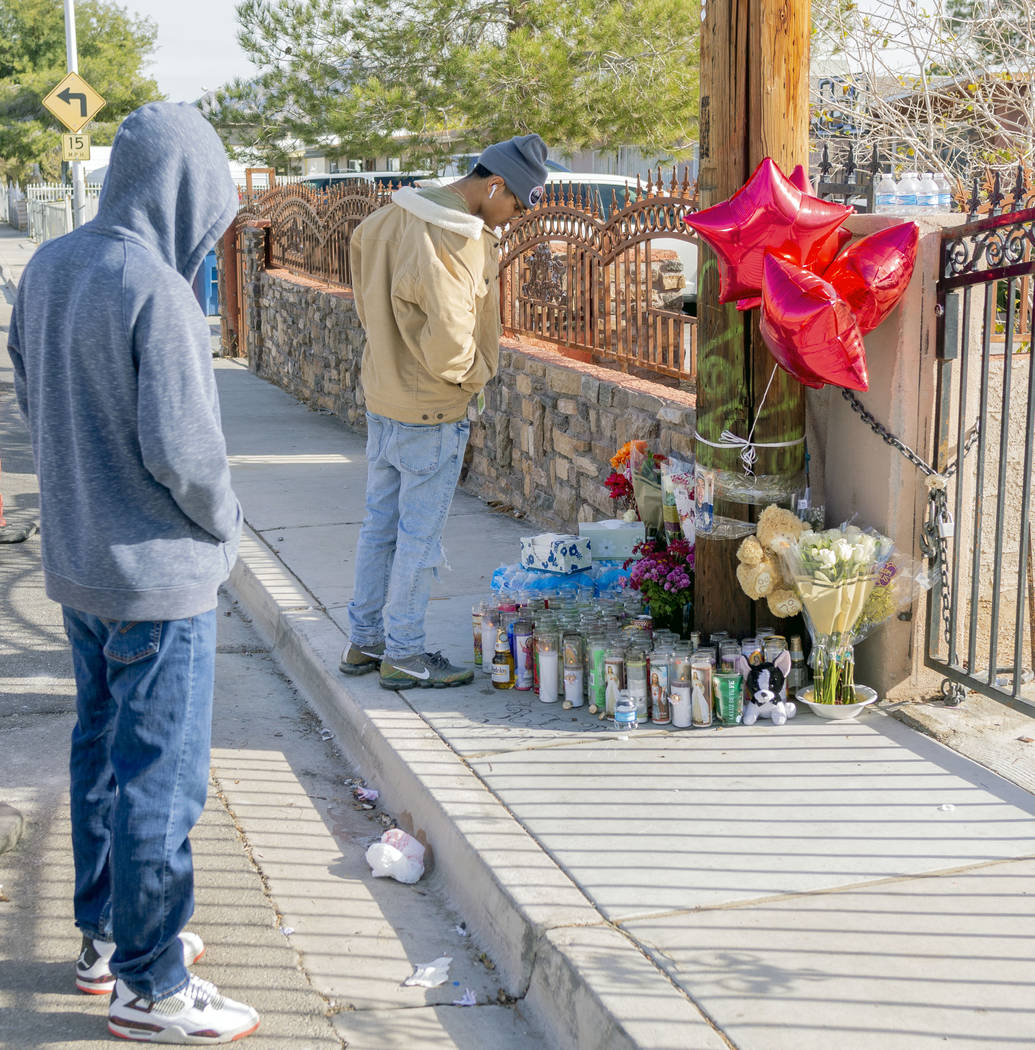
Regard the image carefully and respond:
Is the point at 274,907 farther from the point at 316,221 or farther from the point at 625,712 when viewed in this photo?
the point at 316,221

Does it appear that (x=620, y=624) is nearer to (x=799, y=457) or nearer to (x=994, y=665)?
(x=799, y=457)

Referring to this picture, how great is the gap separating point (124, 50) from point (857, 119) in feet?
168

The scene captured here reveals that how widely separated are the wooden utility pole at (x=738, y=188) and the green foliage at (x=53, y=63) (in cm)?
5144

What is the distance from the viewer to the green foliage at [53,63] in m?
52.4


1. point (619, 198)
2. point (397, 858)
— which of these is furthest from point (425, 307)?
point (619, 198)

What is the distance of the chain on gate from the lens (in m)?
4.46

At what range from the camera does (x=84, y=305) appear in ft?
8.86

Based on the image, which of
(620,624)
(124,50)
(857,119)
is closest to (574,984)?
(620,624)

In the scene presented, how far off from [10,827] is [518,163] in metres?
2.77

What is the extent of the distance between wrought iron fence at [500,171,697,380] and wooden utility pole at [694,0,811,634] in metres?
1.34

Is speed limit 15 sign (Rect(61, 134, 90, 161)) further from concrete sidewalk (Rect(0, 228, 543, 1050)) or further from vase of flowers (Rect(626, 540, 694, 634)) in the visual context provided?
vase of flowers (Rect(626, 540, 694, 634))

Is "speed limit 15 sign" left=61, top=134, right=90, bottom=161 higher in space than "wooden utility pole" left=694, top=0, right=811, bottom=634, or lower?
higher

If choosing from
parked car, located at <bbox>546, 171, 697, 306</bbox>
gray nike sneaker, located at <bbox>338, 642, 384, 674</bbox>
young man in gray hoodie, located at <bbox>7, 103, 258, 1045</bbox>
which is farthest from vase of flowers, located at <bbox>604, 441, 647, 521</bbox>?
parked car, located at <bbox>546, 171, 697, 306</bbox>

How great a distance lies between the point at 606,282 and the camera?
7.37 metres
